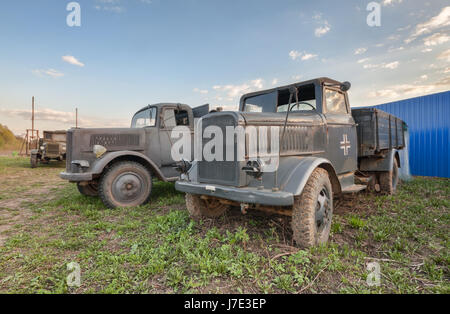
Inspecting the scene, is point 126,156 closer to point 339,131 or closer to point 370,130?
point 339,131

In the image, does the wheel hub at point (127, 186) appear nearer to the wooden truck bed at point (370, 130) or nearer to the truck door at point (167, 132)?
the truck door at point (167, 132)

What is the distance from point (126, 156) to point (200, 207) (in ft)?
7.42

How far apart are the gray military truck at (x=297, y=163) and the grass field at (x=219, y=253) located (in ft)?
1.24

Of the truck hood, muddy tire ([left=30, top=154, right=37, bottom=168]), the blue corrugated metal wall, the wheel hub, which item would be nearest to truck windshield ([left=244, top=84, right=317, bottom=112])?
the truck hood

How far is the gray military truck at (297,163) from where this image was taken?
2.67 m

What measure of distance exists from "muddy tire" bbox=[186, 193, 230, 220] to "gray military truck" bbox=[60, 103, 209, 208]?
1721 mm

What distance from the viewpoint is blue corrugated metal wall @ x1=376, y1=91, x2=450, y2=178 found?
8414mm

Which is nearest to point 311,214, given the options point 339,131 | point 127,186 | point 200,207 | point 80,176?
point 200,207

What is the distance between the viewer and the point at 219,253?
2629mm

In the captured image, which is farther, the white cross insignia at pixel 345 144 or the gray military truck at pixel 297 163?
the white cross insignia at pixel 345 144

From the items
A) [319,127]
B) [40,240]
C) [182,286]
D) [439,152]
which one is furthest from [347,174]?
[439,152]

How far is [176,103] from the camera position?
18.1 ft

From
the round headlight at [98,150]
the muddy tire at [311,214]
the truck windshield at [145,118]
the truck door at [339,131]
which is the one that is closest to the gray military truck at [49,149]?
the truck windshield at [145,118]
